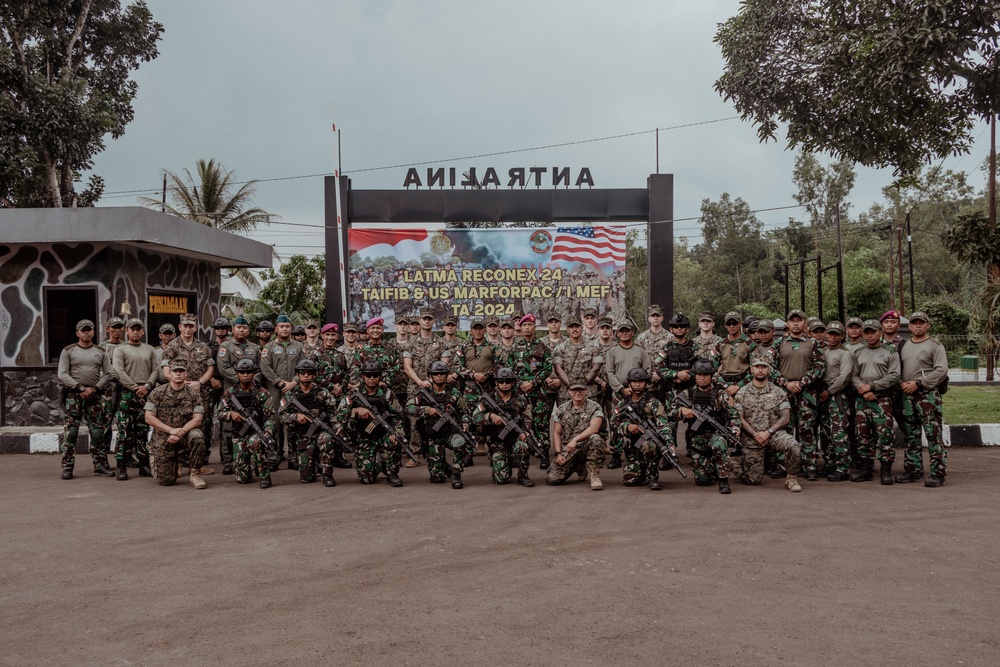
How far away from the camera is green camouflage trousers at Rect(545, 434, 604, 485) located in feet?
25.8

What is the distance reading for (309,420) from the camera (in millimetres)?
8391

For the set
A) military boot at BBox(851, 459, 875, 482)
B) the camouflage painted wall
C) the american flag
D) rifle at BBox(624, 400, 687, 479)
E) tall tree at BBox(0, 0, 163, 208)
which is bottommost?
military boot at BBox(851, 459, 875, 482)

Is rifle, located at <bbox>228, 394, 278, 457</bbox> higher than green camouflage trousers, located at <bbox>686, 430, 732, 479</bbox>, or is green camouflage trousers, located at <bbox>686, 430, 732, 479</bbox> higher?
rifle, located at <bbox>228, 394, 278, 457</bbox>

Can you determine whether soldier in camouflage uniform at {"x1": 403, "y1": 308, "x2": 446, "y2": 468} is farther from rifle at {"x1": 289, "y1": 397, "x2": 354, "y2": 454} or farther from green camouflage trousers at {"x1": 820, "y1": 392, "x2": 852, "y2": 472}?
green camouflage trousers at {"x1": 820, "y1": 392, "x2": 852, "y2": 472}

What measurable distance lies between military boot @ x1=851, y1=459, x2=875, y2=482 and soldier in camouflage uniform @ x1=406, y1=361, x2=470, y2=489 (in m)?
3.98

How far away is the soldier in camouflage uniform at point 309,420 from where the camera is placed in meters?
8.17

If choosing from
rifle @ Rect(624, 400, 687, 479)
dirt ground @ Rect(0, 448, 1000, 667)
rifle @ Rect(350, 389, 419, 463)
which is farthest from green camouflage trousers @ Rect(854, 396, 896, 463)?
rifle @ Rect(350, 389, 419, 463)

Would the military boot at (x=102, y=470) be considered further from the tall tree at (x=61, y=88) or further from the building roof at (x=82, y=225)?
the tall tree at (x=61, y=88)

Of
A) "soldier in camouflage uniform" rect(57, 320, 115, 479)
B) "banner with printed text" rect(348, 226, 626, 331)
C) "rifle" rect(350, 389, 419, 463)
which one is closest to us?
"rifle" rect(350, 389, 419, 463)

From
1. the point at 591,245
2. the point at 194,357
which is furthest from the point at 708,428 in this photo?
the point at 591,245

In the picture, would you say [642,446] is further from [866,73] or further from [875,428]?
[866,73]

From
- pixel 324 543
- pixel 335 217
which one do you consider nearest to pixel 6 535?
pixel 324 543

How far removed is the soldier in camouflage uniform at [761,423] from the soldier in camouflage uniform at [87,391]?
6839 millimetres

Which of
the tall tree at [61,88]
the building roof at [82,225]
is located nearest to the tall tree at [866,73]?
the building roof at [82,225]
